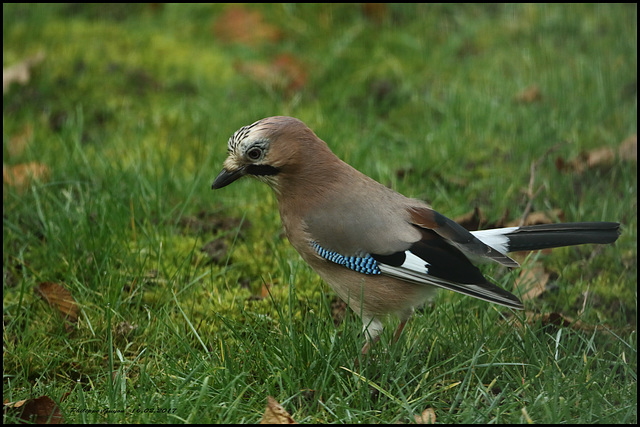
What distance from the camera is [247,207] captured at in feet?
16.1

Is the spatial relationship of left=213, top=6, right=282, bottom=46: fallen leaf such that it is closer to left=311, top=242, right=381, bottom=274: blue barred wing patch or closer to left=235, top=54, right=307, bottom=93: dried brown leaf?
left=235, top=54, right=307, bottom=93: dried brown leaf

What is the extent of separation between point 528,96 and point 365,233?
3.23 meters

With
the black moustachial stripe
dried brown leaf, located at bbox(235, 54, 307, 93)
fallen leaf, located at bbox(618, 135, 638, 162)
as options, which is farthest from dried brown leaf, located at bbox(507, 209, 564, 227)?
dried brown leaf, located at bbox(235, 54, 307, 93)

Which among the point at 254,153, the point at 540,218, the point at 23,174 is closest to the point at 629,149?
the point at 540,218

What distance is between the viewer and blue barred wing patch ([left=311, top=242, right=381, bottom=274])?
3566 mm

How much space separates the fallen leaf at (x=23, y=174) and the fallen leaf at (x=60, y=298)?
997mm

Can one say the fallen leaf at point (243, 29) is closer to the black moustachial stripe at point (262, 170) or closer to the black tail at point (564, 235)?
the black moustachial stripe at point (262, 170)

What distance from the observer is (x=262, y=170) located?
3730 millimetres

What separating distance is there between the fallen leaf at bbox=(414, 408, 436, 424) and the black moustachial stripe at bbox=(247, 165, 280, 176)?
133cm

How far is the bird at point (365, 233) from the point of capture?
3.56 m

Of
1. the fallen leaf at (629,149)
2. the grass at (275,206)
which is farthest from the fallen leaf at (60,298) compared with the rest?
the fallen leaf at (629,149)

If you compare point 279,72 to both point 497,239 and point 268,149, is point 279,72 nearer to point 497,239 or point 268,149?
point 268,149

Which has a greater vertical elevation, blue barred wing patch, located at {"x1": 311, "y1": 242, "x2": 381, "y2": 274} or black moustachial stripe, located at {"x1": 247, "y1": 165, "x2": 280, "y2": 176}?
black moustachial stripe, located at {"x1": 247, "y1": 165, "x2": 280, "y2": 176}

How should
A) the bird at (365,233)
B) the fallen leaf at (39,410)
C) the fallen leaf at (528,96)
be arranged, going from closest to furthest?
the fallen leaf at (39,410) < the bird at (365,233) < the fallen leaf at (528,96)
